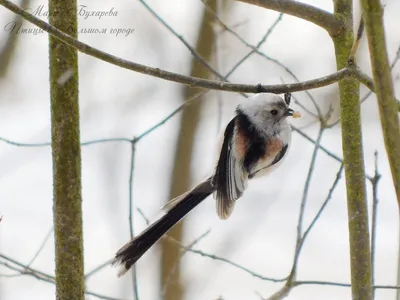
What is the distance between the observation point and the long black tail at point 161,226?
280 cm

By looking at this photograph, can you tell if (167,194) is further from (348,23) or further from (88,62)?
(348,23)

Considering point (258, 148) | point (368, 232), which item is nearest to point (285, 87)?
point (368, 232)

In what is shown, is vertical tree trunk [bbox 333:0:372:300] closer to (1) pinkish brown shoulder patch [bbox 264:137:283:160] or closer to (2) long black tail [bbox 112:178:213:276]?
(1) pinkish brown shoulder patch [bbox 264:137:283:160]

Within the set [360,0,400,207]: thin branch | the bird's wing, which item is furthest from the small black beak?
[360,0,400,207]: thin branch

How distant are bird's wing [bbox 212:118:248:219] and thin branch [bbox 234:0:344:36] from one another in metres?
0.70

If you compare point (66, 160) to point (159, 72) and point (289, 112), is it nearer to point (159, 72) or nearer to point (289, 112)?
point (159, 72)

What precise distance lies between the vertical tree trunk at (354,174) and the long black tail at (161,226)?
860 millimetres

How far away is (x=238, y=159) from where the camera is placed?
281cm

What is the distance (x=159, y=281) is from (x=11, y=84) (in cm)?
178

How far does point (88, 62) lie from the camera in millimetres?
5938

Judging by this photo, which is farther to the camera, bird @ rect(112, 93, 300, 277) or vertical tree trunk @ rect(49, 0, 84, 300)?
bird @ rect(112, 93, 300, 277)

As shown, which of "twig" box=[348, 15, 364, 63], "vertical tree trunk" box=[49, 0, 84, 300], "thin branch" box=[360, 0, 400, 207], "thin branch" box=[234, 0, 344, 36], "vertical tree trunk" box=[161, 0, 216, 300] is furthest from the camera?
"vertical tree trunk" box=[161, 0, 216, 300]

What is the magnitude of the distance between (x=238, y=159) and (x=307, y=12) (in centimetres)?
85

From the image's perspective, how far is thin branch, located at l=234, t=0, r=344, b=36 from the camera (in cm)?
199
